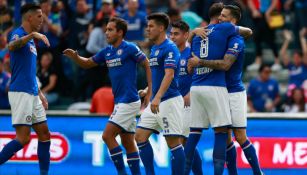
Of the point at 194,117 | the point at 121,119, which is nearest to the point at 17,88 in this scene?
the point at 121,119

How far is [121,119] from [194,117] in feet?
3.16

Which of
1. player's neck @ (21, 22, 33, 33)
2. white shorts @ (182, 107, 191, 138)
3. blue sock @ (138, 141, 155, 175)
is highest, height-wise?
player's neck @ (21, 22, 33, 33)

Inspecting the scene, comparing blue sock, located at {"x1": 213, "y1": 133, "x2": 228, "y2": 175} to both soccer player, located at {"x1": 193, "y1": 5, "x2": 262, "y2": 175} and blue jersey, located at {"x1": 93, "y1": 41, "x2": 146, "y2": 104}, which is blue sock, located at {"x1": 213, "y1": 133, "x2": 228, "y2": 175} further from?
blue jersey, located at {"x1": 93, "y1": 41, "x2": 146, "y2": 104}

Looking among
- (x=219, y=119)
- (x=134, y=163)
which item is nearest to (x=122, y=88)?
(x=134, y=163)

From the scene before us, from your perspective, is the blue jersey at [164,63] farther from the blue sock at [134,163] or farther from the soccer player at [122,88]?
the blue sock at [134,163]

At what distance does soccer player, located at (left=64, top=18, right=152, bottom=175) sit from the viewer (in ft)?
42.2

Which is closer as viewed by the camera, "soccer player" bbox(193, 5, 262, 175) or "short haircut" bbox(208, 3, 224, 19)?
"soccer player" bbox(193, 5, 262, 175)

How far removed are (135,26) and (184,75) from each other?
5.80 metres

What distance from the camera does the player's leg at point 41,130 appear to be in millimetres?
13070

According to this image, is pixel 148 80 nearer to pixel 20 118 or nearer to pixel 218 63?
pixel 218 63

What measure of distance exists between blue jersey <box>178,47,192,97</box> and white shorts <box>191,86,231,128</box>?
2.93ft

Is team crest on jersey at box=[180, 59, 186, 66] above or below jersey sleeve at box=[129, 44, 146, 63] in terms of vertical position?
below

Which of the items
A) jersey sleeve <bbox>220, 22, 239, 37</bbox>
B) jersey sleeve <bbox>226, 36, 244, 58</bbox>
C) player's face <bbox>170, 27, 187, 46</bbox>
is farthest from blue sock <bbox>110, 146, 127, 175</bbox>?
jersey sleeve <bbox>220, 22, 239, 37</bbox>

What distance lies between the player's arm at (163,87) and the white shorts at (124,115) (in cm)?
58
